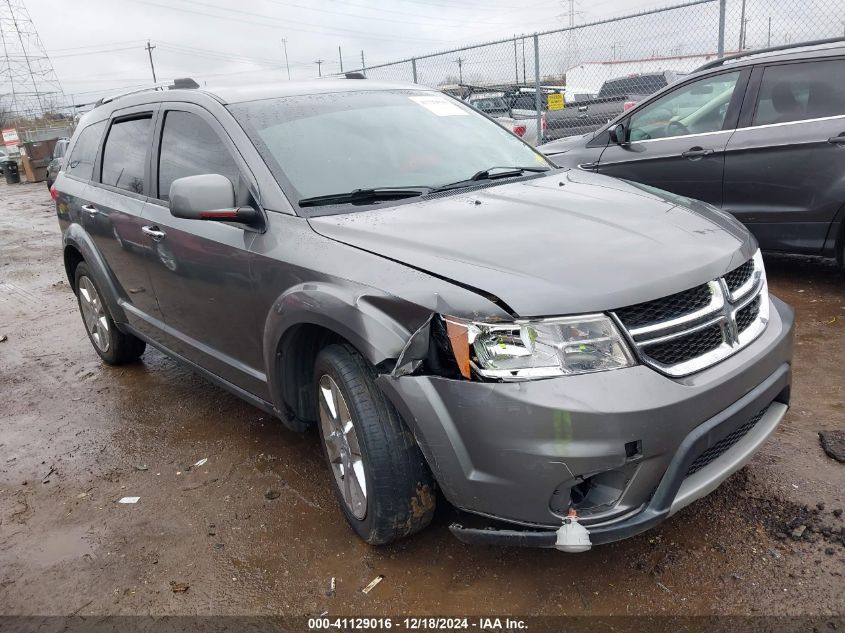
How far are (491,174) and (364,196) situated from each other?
2.28ft

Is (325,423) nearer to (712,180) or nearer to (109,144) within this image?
(109,144)

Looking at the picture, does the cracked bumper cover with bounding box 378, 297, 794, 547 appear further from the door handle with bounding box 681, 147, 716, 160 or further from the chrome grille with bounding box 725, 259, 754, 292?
the door handle with bounding box 681, 147, 716, 160

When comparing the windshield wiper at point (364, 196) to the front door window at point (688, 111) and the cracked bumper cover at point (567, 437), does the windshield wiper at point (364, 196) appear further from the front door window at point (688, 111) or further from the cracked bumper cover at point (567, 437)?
the front door window at point (688, 111)

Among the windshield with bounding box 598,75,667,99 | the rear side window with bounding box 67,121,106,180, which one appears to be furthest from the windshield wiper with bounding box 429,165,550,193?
the windshield with bounding box 598,75,667,99

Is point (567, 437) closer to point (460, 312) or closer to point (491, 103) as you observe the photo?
point (460, 312)

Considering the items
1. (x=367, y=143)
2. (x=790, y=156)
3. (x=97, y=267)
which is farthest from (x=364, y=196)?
(x=790, y=156)

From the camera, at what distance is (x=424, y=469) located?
2.45 metres

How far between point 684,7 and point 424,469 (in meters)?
7.96

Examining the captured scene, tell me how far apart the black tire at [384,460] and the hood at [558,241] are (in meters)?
0.46

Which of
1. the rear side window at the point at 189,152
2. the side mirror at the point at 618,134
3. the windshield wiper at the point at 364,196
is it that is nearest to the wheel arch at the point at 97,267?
the rear side window at the point at 189,152

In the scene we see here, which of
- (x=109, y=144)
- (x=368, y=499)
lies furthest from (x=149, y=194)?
(x=368, y=499)

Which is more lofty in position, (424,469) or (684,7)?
(684,7)

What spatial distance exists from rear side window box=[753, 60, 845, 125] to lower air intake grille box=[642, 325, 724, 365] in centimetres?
345

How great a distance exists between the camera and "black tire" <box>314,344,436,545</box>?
2.41 metres
